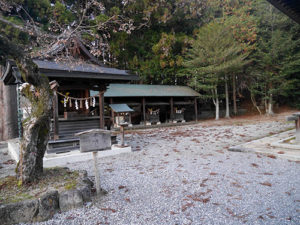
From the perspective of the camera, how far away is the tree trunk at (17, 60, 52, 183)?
3.18 m

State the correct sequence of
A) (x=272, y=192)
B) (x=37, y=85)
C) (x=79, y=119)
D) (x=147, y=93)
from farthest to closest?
1. (x=147, y=93)
2. (x=79, y=119)
3. (x=37, y=85)
4. (x=272, y=192)

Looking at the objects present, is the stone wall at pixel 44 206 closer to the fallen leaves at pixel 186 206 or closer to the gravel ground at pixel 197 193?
the gravel ground at pixel 197 193

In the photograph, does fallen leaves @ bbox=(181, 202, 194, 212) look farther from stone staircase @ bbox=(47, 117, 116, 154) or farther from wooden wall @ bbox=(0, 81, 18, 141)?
wooden wall @ bbox=(0, 81, 18, 141)

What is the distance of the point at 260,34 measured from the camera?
66.5ft

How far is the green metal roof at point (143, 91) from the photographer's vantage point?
13.8 meters

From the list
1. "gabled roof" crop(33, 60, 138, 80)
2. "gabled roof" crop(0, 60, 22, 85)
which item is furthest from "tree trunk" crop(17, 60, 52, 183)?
"gabled roof" crop(0, 60, 22, 85)

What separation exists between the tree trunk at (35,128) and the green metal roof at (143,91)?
9420mm

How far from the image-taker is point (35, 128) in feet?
10.7

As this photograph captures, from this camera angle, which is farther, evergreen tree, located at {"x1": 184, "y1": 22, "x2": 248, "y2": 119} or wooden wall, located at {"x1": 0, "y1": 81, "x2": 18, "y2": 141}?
evergreen tree, located at {"x1": 184, "y1": 22, "x2": 248, "y2": 119}

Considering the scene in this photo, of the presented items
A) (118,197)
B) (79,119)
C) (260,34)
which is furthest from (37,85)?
(260,34)

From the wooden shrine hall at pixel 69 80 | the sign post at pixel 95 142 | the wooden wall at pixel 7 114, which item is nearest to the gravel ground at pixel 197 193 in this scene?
the sign post at pixel 95 142

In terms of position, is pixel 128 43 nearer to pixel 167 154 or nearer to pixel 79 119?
pixel 79 119

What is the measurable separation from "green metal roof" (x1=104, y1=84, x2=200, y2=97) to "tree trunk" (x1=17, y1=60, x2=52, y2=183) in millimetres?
9420

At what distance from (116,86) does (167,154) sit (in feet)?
33.5
